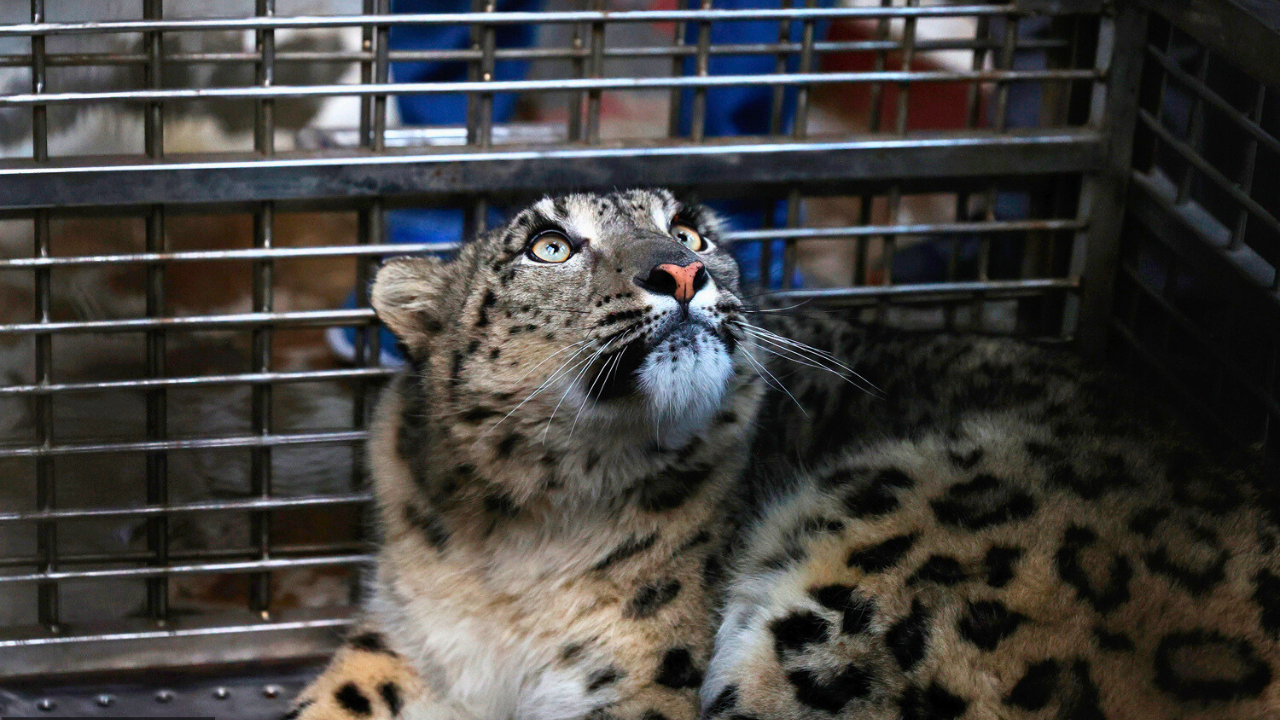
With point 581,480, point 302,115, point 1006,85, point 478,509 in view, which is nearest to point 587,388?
point 581,480

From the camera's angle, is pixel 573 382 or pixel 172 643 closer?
pixel 573 382

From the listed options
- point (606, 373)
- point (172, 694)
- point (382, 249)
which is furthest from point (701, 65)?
point (172, 694)

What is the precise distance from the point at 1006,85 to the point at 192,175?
5.64 feet

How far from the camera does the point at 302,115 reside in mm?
3922

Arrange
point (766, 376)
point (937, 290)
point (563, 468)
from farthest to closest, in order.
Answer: point (937, 290), point (766, 376), point (563, 468)

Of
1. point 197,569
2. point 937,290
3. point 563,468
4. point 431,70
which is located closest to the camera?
point 563,468

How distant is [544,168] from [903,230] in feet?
2.61

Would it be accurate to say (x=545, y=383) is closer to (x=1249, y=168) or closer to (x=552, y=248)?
(x=552, y=248)

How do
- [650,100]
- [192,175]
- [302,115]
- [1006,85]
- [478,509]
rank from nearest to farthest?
[478,509], [192,175], [1006,85], [302,115], [650,100]

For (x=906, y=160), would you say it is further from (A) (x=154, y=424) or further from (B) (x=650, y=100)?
(B) (x=650, y=100)

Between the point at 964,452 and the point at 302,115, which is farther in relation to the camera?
the point at 302,115

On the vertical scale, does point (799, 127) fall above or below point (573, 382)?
above

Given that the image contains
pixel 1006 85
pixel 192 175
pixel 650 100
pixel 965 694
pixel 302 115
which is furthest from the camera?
pixel 650 100

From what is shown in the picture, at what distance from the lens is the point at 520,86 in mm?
Answer: 2506
